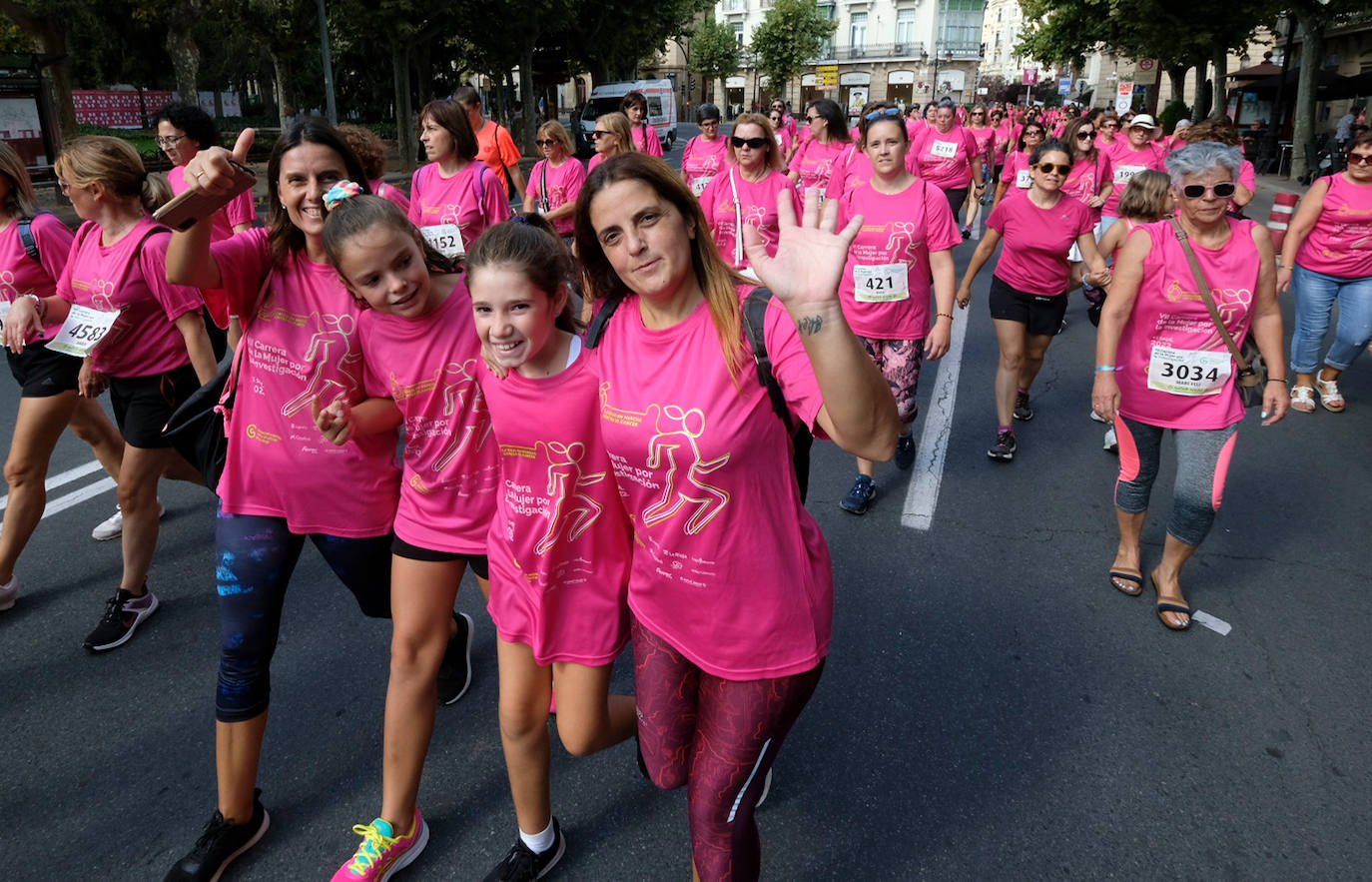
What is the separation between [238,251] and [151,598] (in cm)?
208

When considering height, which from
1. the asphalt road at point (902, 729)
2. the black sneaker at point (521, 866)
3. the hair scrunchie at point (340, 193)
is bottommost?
the asphalt road at point (902, 729)

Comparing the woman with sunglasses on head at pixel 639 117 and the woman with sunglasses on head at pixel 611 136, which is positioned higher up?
the woman with sunglasses on head at pixel 639 117

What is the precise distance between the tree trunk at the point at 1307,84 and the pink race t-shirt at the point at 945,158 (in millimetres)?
14580

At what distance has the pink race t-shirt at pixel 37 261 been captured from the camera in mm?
3578

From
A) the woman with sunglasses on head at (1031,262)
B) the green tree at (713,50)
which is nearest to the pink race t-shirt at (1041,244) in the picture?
the woman with sunglasses on head at (1031,262)

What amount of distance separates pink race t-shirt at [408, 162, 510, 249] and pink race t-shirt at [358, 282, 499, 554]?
3155 mm

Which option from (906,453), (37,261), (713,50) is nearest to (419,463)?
(37,261)

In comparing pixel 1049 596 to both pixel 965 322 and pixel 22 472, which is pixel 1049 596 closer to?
pixel 22 472

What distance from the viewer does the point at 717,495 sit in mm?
1745

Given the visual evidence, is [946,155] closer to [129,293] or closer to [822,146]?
[822,146]

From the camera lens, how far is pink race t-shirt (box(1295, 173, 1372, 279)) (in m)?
5.63

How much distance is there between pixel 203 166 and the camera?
2.04 m

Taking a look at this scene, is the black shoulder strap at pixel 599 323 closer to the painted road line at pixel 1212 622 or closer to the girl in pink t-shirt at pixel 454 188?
the painted road line at pixel 1212 622

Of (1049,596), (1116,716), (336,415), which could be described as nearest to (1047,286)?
(1049,596)
